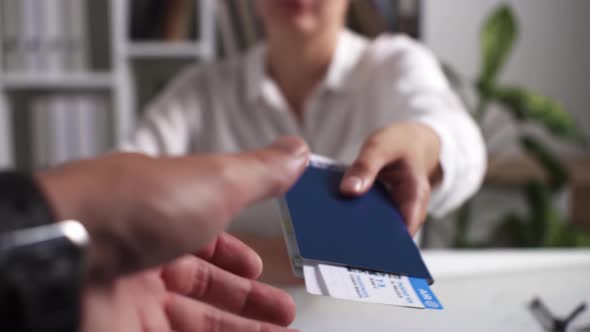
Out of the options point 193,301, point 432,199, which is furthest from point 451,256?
point 193,301

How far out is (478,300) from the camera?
1.61 ft

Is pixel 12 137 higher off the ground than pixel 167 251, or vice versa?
pixel 167 251

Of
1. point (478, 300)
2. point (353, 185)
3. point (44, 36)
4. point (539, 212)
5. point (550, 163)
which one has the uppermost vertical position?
point (44, 36)

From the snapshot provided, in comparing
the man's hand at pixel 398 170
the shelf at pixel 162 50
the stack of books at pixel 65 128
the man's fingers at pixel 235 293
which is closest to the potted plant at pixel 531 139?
the shelf at pixel 162 50

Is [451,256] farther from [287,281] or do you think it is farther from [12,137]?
[12,137]

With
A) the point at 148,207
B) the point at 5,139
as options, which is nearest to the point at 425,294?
the point at 148,207

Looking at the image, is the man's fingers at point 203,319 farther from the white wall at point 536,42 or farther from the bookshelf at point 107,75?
the white wall at point 536,42

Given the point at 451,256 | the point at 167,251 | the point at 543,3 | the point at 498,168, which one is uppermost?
the point at 543,3

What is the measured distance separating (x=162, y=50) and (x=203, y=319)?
1246 mm

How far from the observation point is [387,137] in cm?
53

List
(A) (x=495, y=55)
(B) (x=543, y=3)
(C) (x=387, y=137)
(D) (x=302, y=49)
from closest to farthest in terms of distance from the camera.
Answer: (C) (x=387, y=137) < (D) (x=302, y=49) < (A) (x=495, y=55) < (B) (x=543, y=3)

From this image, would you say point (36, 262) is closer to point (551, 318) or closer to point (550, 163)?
point (551, 318)

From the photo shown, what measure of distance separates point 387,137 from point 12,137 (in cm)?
150

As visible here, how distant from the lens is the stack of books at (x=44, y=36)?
4.79 feet
